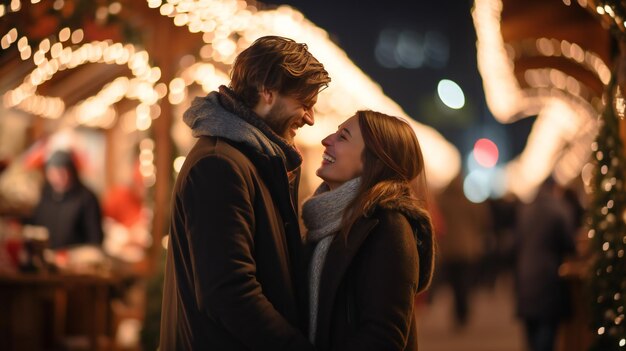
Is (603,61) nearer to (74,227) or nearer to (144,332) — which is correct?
(144,332)

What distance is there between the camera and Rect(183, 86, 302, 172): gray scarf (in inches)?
134

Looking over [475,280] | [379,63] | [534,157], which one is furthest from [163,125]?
[379,63]

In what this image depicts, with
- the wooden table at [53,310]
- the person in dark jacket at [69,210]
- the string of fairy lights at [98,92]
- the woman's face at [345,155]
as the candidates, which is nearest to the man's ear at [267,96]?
the woman's face at [345,155]

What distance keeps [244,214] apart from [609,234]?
9.72ft

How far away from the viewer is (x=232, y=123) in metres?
3.43

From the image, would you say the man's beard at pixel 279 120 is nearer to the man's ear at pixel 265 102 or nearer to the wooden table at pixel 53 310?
the man's ear at pixel 265 102

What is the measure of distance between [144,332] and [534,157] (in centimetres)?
2316

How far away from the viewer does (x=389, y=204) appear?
359cm

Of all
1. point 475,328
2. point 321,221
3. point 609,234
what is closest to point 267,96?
point 321,221

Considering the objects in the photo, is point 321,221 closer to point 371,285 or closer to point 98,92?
point 371,285

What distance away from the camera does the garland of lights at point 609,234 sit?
5.24 meters

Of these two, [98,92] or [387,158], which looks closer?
[387,158]

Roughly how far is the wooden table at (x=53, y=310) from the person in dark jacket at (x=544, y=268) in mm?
4061

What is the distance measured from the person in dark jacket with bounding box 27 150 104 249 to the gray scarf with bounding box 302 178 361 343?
21.5 ft
